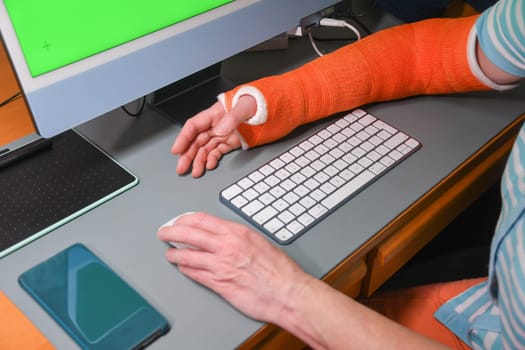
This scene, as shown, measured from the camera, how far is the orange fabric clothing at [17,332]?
1.72 ft

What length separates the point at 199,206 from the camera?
0.68 metres

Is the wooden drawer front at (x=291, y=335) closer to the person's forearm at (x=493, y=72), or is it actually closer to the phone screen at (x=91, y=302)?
the phone screen at (x=91, y=302)

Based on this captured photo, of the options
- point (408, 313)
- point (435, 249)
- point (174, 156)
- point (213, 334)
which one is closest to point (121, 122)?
point (174, 156)

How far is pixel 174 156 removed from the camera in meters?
0.76

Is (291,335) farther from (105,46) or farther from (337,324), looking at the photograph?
(105,46)

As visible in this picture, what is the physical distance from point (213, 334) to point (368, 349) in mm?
166

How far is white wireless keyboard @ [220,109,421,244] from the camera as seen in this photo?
0.66m

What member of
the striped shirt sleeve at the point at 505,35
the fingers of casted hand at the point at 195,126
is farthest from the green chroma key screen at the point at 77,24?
the striped shirt sleeve at the point at 505,35

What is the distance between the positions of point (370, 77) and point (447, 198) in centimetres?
22

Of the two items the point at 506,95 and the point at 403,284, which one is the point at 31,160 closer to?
the point at 403,284

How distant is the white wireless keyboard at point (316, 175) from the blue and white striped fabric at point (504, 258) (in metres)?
0.15

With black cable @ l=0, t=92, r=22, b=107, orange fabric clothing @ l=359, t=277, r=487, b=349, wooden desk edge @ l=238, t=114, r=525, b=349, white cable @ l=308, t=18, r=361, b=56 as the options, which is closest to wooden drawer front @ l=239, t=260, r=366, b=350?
wooden desk edge @ l=238, t=114, r=525, b=349

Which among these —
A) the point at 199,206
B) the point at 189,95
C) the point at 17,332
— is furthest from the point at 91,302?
the point at 189,95

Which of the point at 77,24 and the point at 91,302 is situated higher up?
the point at 77,24
